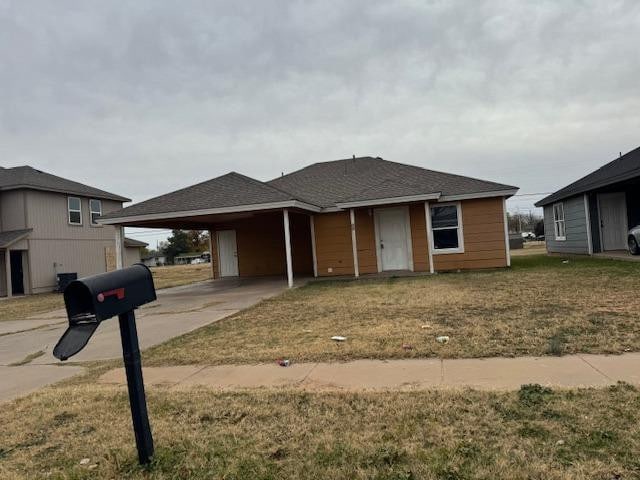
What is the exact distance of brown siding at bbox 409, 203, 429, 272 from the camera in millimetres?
16438

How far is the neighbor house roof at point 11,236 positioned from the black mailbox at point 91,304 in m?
20.6

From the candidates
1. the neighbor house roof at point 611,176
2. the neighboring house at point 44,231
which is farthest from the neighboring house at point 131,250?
the neighbor house roof at point 611,176

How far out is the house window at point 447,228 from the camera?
1638 cm

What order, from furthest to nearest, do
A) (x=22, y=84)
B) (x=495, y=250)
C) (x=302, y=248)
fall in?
(x=302, y=248) < (x=495, y=250) < (x=22, y=84)

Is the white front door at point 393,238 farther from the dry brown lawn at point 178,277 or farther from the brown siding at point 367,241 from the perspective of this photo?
the dry brown lawn at point 178,277

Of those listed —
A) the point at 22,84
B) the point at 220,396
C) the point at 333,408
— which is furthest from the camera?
the point at 22,84

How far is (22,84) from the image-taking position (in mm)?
13406

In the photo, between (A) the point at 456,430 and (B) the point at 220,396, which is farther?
(B) the point at 220,396

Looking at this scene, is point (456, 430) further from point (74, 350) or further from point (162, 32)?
point (162, 32)

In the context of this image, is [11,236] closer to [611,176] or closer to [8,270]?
[8,270]

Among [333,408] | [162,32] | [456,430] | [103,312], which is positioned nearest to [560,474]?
[456,430]

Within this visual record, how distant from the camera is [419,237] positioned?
54.3 ft

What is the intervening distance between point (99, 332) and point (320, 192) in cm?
1126

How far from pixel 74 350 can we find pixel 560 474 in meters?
2.76
